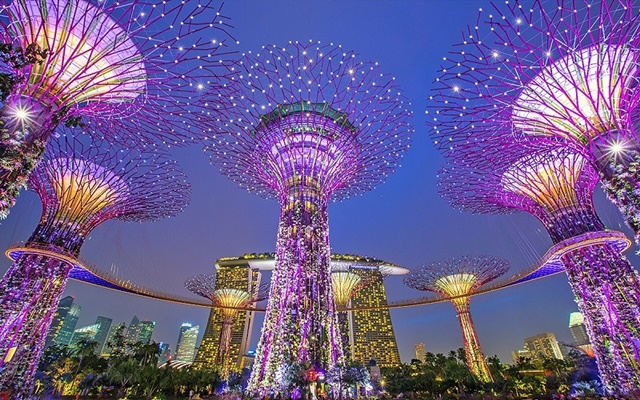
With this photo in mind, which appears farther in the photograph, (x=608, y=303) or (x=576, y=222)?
(x=576, y=222)

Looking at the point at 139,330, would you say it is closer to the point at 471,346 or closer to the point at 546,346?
the point at 546,346

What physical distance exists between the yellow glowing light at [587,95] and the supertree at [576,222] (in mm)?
915

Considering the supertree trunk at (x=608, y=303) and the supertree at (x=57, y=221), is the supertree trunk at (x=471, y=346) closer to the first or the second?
the supertree trunk at (x=608, y=303)

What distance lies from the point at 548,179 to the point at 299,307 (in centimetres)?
1581

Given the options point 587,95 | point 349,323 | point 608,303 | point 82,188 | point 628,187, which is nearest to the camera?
point 628,187

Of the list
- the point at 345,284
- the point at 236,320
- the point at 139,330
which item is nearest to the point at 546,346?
the point at 236,320

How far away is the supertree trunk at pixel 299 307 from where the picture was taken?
13336 millimetres

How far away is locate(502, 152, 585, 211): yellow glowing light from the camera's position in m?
18.3

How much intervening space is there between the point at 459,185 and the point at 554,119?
25.1ft

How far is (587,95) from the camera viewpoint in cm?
1157

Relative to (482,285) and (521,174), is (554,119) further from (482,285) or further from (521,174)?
(482,285)

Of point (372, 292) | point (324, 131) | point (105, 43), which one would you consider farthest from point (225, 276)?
point (105, 43)

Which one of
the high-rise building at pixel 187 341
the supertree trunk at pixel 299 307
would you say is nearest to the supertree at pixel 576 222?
the supertree trunk at pixel 299 307

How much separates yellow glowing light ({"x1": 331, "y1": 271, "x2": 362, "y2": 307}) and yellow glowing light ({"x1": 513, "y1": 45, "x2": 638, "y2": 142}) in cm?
2686
